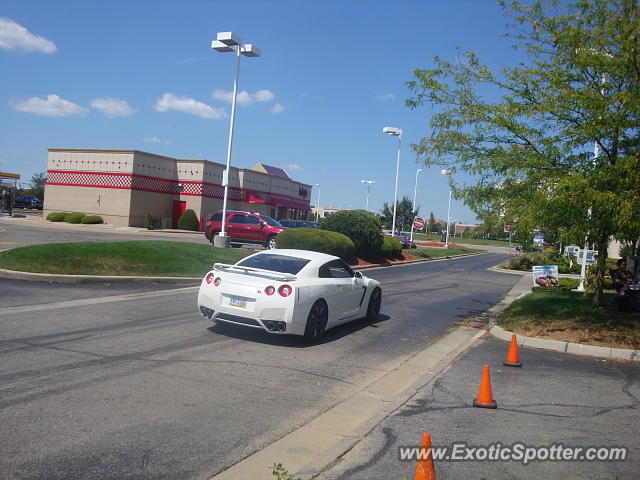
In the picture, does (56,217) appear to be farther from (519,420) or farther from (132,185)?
(519,420)

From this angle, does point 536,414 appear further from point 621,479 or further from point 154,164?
point 154,164

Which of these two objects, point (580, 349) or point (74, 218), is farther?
point (74, 218)

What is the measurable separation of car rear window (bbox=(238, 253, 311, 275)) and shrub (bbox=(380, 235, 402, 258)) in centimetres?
2098

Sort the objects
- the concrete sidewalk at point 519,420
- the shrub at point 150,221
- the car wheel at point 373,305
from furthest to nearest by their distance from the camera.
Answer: the shrub at point 150,221
the car wheel at point 373,305
the concrete sidewalk at point 519,420

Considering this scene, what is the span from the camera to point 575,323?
35.0 feet

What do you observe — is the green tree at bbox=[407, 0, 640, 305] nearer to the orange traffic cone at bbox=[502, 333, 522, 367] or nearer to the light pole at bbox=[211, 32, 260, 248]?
the orange traffic cone at bbox=[502, 333, 522, 367]

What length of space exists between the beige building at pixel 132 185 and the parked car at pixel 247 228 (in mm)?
14440

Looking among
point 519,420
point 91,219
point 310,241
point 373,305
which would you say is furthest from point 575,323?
point 91,219

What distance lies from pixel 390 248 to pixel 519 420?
85.6ft

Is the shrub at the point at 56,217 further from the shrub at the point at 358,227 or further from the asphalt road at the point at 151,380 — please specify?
the asphalt road at the point at 151,380

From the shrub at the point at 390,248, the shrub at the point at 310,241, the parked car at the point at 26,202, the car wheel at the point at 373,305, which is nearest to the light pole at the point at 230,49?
the shrub at the point at 310,241

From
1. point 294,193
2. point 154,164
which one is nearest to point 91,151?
point 154,164

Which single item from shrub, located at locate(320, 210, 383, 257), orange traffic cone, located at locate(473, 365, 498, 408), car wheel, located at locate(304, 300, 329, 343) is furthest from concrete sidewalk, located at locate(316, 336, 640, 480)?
shrub, located at locate(320, 210, 383, 257)

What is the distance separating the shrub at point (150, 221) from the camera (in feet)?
130
